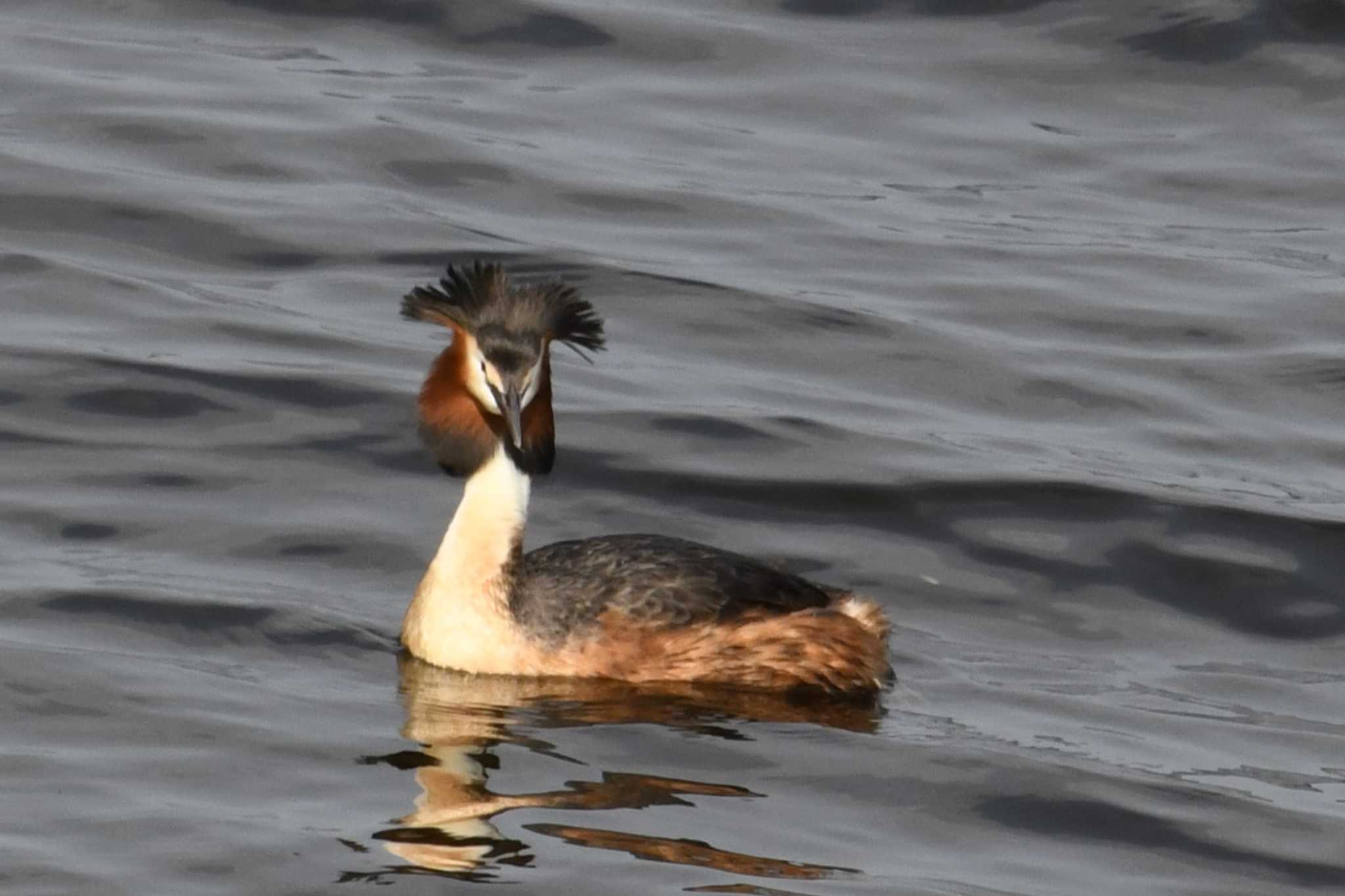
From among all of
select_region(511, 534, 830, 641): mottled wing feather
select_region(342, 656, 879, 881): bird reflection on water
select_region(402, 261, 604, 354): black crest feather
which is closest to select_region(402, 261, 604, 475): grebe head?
select_region(402, 261, 604, 354): black crest feather

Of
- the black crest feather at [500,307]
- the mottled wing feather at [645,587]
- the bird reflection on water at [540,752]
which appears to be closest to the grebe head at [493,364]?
the black crest feather at [500,307]

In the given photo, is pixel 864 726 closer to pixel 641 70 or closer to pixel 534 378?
pixel 534 378

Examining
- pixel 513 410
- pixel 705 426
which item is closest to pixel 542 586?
pixel 513 410

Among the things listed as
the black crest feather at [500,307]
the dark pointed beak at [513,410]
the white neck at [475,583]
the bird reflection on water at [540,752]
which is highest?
the black crest feather at [500,307]

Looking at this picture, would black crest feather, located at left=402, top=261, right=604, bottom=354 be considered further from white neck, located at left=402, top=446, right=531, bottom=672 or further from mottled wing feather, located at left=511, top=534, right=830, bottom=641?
Answer: mottled wing feather, located at left=511, top=534, right=830, bottom=641

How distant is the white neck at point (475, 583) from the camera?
10773mm

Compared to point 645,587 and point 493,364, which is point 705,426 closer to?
point 645,587

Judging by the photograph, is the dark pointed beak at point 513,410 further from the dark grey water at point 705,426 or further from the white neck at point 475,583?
the dark grey water at point 705,426

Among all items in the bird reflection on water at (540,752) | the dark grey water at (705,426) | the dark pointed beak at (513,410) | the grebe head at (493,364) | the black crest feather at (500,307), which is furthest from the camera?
the black crest feather at (500,307)

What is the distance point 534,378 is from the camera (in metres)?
10.7

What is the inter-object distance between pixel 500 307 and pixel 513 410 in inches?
19.0

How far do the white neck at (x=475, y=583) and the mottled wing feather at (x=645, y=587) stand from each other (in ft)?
0.38

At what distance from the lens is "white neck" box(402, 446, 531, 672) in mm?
10773

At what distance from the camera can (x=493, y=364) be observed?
34.9 feet
